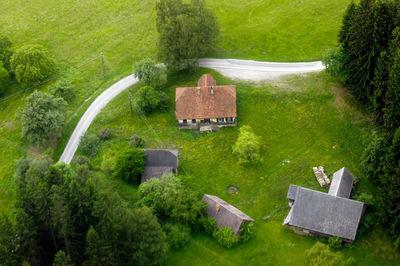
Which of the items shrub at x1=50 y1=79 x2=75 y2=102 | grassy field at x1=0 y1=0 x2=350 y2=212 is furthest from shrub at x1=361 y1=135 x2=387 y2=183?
shrub at x1=50 y1=79 x2=75 y2=102

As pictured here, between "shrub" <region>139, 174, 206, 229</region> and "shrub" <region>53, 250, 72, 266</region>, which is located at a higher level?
"shrub" <region>139, 174, 206, 229</region>

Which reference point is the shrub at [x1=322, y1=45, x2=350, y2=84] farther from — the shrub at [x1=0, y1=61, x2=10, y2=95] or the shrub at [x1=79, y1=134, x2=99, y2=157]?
the shrub at [x1=0, y1=61, x2=10, y2=95]

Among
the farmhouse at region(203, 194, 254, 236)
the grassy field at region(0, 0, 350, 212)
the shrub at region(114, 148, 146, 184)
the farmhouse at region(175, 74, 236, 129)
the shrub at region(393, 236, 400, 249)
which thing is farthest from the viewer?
the grassy field at region(0, 0, 350, 212)

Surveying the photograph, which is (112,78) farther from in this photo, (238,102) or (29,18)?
(29,18)

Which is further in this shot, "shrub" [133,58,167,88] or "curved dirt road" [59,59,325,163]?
"curved dirt road" [59,59,325,163]

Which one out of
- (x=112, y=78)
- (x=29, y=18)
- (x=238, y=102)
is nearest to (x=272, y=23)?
(x=238, y=102)

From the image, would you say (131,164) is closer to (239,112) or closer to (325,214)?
(239,112)

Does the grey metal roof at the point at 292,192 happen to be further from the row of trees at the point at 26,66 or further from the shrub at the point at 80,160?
the row of trees at the point at 26,66

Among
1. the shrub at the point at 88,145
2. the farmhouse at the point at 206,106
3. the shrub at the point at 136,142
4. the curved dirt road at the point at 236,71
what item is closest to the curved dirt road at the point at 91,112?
the curved dirt road at the point at 236,71
